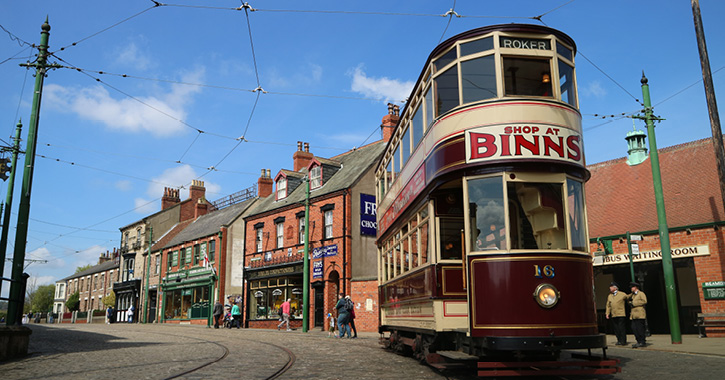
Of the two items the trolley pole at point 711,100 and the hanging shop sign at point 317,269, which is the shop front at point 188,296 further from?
the trolley pole at point 711,100

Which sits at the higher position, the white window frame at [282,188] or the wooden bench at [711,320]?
the white window frame at [282,188]

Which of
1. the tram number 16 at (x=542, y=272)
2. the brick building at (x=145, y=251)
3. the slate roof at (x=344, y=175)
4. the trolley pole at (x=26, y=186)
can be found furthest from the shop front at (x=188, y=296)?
the tram number 16 at (x=542, y=272)

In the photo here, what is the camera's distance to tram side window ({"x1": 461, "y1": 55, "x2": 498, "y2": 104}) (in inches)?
304

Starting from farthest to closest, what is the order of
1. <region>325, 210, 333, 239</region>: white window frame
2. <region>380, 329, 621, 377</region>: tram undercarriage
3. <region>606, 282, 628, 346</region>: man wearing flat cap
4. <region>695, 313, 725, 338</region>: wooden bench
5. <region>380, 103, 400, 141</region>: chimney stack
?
1. <region>380, 103, 400, 141</region>: chimney stack
2. <region>325, 210, 333, 239</region>: white window frame
3. <region>695, 313, 725, 338</region>: wooden bench
4. <region>606, 282, 628, 346</region>: man wearing flat cap
5. <region>380, 329, 621, 377</region>: tram undercarriage

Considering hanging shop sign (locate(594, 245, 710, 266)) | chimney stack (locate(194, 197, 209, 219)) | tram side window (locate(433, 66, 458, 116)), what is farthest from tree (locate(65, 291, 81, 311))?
tram side window (locate(433, 66, 458, 116))

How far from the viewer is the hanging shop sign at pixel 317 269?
1035 inches

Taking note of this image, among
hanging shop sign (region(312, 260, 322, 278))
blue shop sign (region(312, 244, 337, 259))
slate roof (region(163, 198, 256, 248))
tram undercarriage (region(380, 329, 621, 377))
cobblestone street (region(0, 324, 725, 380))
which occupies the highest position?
slate roof (region(163, 198, 256, 248))

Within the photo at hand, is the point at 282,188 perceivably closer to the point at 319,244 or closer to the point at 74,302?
the point at 319,244

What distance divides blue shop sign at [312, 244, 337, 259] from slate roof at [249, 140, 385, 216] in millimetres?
2603

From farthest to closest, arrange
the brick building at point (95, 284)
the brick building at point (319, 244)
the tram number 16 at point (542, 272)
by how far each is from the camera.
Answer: the brick building at point (95, 284), the brick building at point (319, 244), the tram number 16 at point (542, 272)

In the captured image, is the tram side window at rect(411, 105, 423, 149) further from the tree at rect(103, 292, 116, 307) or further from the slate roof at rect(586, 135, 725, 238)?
the tree at rect(103, 292, 116, 307)

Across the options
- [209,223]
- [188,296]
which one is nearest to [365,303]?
[188,296]

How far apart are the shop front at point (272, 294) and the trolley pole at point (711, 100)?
1905cm

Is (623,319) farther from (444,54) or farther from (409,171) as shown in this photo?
(444,54)
